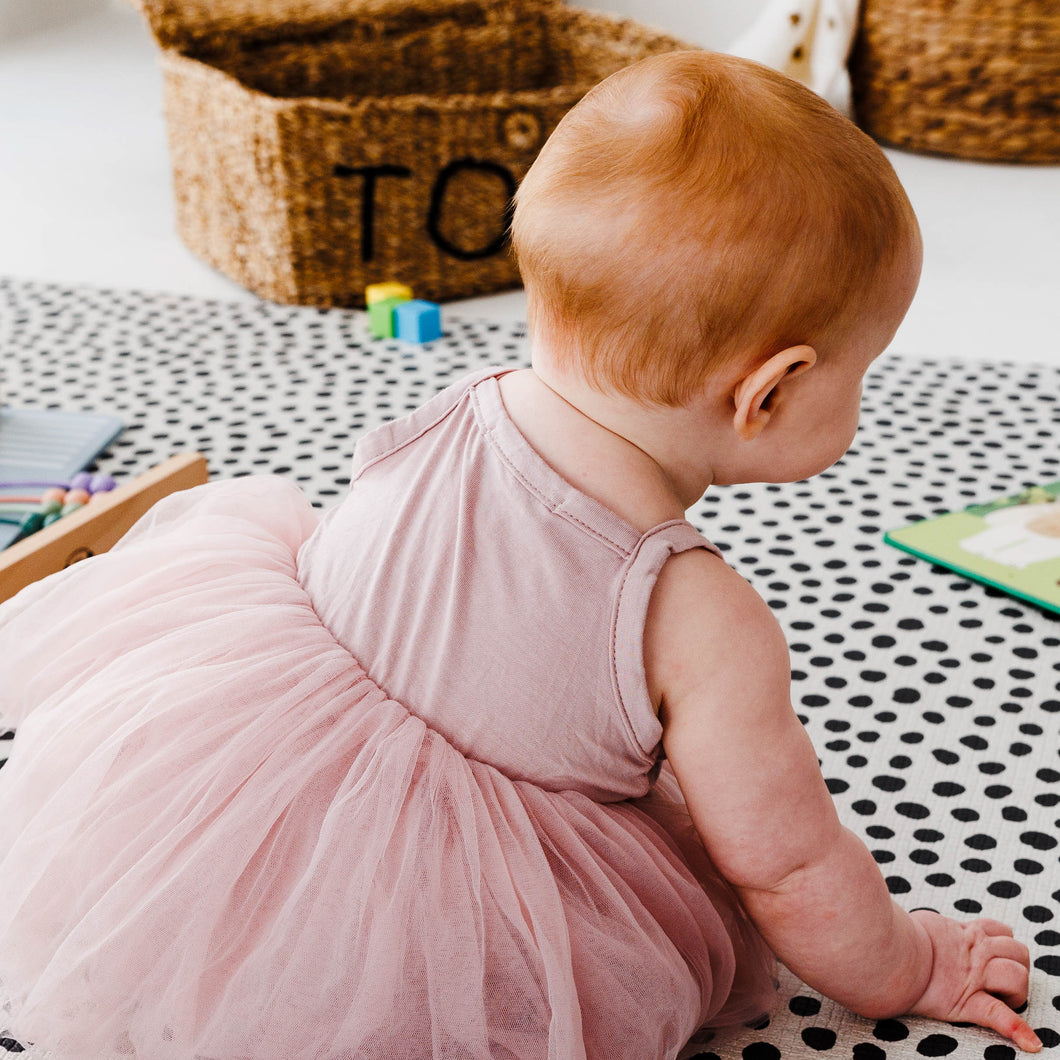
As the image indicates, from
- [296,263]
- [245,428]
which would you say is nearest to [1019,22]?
[296,263]

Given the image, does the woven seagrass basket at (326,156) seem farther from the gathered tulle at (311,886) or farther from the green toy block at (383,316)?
the gathered tulle at (311,886)

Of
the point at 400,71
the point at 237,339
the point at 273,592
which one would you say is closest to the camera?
the point at 273,592

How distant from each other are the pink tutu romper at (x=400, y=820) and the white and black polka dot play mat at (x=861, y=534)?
5.2 inches

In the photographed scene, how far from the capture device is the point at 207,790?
2.06 ft

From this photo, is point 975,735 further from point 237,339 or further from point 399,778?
point 237,339

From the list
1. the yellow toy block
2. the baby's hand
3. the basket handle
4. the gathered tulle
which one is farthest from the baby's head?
the basket handle

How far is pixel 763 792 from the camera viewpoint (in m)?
0.63

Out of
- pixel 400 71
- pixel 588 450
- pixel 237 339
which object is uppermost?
pixel 588 450

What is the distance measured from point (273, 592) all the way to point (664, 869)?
248 millimetres

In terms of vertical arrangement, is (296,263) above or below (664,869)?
below

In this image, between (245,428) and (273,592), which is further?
(245,428)

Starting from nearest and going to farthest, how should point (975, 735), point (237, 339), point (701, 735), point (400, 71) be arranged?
point (701, 735)
point (975, 735)
point (237, 339)
point (400, 71)

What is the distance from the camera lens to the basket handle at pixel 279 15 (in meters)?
1.97

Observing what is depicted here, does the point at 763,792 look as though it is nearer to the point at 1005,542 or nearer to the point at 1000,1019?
the point at 1000,1019
